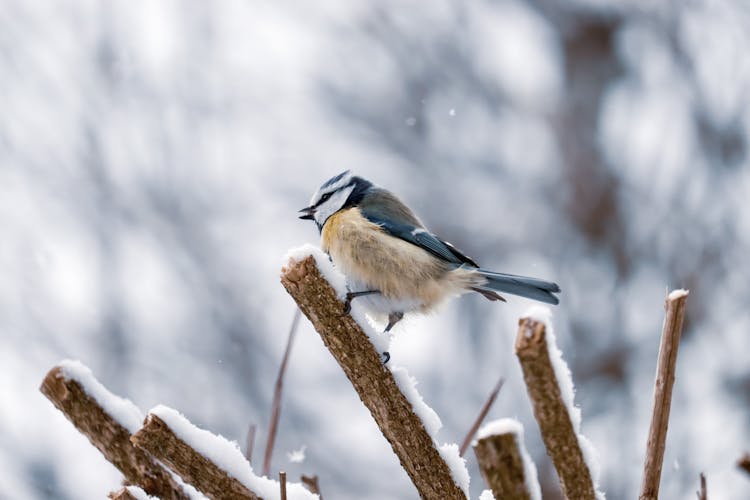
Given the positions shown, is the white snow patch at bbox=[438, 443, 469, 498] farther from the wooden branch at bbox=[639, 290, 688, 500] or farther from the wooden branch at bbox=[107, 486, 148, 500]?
the wooden branch at bbox=[107, 486, 148, 500]

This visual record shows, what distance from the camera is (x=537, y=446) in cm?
534

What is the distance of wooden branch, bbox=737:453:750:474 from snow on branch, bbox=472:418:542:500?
228 mm

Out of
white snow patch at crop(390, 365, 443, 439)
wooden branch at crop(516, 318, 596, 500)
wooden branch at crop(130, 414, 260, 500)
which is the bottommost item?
wooden branch at crop(130, 414, 260, 500)

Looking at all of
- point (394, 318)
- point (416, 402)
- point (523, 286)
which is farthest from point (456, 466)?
point (394, 318)

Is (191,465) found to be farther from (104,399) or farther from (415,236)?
(415,236)

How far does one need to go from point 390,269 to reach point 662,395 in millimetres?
1761

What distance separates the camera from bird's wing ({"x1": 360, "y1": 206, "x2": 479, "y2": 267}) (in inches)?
119

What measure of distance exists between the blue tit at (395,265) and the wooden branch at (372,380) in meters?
1.23

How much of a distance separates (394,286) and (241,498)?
167 centimetres

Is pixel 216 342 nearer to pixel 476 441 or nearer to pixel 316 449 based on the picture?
pixel 316 449

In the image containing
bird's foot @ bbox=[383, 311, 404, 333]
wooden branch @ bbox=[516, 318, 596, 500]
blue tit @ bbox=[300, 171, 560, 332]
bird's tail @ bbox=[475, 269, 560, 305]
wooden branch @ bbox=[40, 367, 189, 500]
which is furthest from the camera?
bird's foot @ bbox=[383, 311, 404, 333]

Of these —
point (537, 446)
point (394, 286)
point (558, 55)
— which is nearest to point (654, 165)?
point (558, 55)

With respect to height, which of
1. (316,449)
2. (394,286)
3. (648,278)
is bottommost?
(394,286)

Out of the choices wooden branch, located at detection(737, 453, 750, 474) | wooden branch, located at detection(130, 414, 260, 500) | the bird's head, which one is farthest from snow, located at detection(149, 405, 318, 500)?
the bird's head
